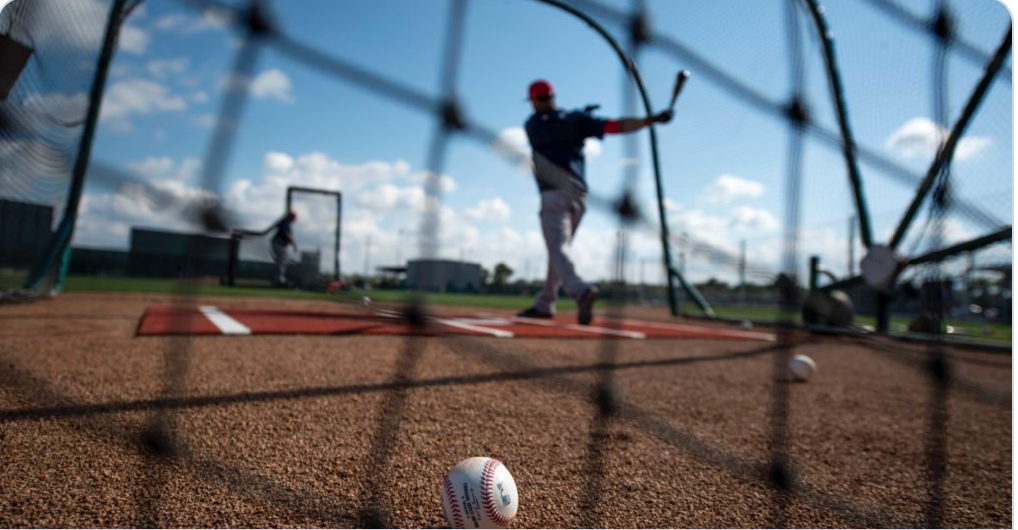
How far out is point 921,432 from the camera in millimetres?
2701

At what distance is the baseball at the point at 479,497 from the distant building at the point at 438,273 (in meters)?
1.05

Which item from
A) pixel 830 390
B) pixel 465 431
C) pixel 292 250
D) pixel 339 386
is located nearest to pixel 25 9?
pixel 292 250

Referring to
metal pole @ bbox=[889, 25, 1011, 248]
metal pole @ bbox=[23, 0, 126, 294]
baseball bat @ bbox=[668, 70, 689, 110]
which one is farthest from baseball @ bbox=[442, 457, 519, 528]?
metal pole @ bbox=[889, 25, 1011, 248]

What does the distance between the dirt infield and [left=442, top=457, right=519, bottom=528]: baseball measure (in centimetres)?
10

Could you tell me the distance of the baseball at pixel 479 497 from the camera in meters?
1.39

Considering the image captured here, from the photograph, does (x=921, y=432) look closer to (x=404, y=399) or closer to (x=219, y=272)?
(x=404, y=399)

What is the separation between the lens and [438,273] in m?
2.45

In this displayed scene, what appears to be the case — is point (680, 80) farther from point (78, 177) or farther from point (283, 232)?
point (78, 177)

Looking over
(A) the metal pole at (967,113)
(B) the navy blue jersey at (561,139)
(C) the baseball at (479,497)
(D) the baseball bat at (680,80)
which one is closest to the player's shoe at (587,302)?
(B) the navy blue jersey at (561,139)

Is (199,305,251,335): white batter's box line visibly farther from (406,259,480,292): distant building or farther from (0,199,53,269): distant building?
(406,259,480,292): distant building

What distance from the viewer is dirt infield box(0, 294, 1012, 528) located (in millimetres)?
1540

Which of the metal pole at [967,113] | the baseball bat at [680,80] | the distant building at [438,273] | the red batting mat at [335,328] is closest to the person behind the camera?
the baseball bat at [680,80]

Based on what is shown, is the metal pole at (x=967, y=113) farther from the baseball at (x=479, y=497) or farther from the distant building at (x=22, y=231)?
the distant building at (x=22, y=231)

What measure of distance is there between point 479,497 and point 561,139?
4.37 ft
